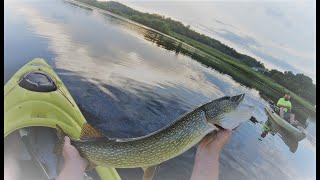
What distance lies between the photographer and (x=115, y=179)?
4809 millimetres

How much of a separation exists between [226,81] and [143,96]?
0.46m

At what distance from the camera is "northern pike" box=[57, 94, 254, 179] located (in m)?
4.74

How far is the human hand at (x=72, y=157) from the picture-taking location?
4.75 metres

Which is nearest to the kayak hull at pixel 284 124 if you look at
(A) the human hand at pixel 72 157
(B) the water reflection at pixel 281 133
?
(B) the water reflection at pixel 281 133

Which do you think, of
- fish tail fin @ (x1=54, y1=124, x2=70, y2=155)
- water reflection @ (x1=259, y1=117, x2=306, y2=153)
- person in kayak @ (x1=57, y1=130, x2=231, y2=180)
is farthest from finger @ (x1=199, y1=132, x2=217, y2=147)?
fish tail fin @ (x1=54, y1=124, x2=70, y2=155)

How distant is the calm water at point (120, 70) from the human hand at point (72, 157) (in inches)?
6.5

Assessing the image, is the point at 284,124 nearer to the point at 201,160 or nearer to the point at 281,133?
the point at 281,133

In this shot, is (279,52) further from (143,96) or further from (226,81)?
(143,96)

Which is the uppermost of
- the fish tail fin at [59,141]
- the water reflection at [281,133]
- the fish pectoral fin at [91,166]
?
the water reflection at [281,133]

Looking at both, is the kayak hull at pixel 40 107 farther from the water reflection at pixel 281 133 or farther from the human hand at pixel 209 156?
the water reflection at pixel 281 133

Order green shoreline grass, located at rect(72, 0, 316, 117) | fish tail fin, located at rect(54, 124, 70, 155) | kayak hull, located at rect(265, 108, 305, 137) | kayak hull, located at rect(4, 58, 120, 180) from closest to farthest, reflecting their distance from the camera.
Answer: kayak hull, located at rect(4, 58, 120, 180), fish tail fin, located at rect(54, 124, 70, 155), green shoreline grass, located at rect(72, 0, 316, 117), kayak hull, located at rect(265, 108, 305, 137)

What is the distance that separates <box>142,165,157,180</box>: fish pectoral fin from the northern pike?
0.01 meters

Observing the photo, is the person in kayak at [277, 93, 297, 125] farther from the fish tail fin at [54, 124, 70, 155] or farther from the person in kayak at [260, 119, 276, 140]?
the fish tail fin at [54, 124, 70, 155]
